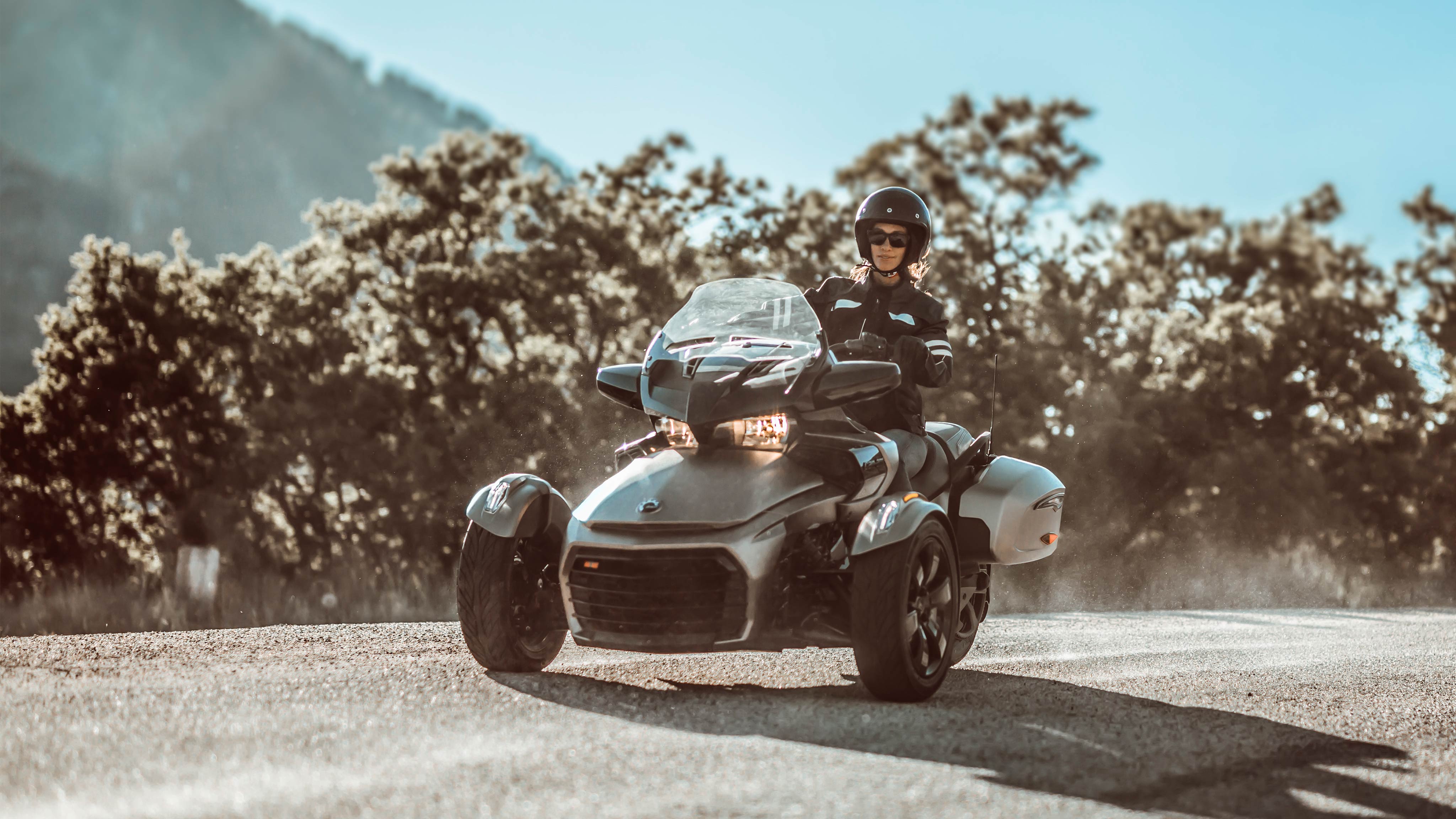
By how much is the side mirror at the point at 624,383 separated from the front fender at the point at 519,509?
1.76ft

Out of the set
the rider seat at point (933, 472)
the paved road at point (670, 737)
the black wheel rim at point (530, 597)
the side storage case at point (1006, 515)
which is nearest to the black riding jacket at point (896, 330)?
the rider seat at point (933, 472)

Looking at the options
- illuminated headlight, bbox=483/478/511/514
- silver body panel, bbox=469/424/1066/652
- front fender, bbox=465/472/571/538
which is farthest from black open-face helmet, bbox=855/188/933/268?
illuminated headlight, bbox=483/478/511/514

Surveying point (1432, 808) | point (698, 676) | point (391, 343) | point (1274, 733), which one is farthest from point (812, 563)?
point (391, 343)

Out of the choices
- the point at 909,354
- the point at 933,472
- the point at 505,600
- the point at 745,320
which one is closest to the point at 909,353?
the point at 909,354

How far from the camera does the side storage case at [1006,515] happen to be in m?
6.71

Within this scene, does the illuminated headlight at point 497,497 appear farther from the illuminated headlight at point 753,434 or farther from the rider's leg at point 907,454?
the rider's leg at point 907,454

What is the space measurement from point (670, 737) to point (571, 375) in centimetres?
2527

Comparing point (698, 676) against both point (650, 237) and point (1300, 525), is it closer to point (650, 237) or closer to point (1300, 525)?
point (1300, 525)

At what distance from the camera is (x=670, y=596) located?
17.2 ft

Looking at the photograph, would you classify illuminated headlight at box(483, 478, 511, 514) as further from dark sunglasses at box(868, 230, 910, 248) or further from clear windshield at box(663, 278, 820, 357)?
dark sunglasses at box(868, 230, 910, 248)

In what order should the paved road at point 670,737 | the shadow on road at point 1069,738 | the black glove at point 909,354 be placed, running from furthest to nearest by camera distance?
1. the black glove at point 909,354
2. the shadow on road at point 1069,738
3. the paved road at point 670,737

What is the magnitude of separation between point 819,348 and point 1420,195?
35029 millimetres

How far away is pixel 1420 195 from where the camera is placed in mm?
35656

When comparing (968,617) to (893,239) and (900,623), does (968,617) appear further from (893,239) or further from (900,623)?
(893,239)
